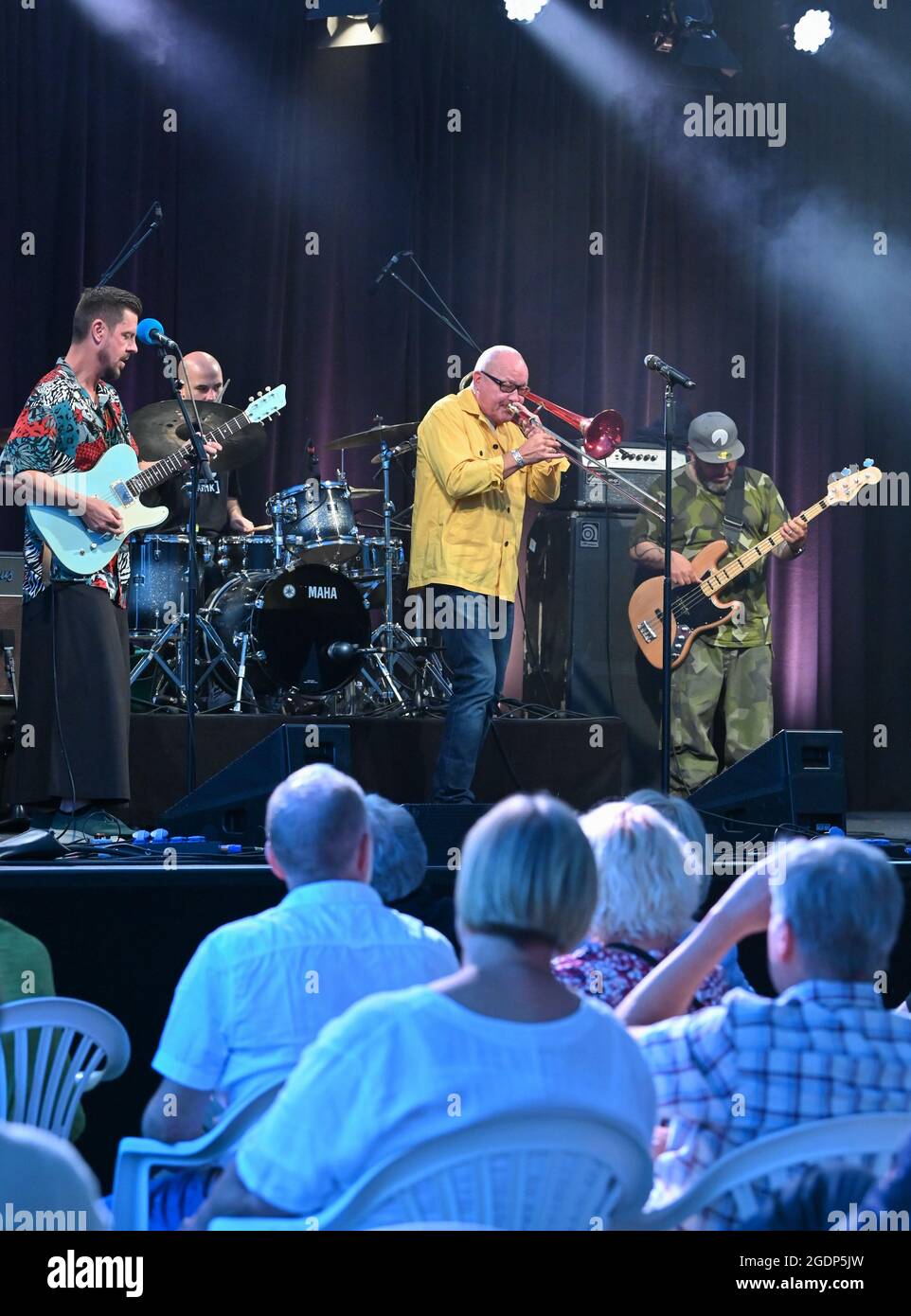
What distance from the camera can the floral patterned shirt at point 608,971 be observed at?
2.36 m

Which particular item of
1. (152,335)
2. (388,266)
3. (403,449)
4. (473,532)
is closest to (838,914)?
(152,335)

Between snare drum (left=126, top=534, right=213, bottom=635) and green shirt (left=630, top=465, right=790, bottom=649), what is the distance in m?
2.12

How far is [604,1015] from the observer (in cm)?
174

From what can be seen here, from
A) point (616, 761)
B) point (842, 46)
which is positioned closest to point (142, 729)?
point (616, 761)

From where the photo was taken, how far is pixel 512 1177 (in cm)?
162

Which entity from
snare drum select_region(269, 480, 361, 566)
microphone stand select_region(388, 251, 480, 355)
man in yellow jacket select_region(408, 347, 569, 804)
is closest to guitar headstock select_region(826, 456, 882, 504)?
man in yellow jacket select_region(408, 347, 569, 804)

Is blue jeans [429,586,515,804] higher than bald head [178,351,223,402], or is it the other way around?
bald head [178,351,223,402]

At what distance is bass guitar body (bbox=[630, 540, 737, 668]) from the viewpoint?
7.14 metres

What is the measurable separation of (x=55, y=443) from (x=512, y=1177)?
3.96 metres

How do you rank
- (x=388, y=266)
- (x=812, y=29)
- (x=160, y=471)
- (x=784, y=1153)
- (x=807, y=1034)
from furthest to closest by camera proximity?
1. (x=812, y=29)
2. (x=388, y=266)
3. (x=160, y=471)
4. (x=807, y=1034)
5. (x=784, y=1153)

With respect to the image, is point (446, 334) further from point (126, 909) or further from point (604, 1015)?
point (604, 1015)

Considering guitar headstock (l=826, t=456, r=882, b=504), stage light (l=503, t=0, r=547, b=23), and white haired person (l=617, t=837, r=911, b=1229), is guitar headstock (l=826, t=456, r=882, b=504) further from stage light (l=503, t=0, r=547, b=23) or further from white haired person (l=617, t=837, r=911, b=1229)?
white haired person (l=617, t=837, r=911, b=1229)

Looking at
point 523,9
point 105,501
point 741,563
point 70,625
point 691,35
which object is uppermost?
point 523,9

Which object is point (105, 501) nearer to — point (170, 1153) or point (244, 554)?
point (244, 554)
